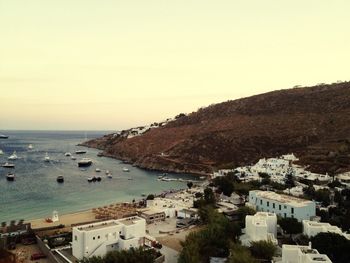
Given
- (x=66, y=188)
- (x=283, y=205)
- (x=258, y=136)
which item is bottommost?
(x=66, y=188)

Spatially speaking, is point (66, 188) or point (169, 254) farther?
point (66, 188)

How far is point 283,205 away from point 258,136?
169 ft

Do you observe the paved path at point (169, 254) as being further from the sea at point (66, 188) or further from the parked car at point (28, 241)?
the sea at point (66, 188)

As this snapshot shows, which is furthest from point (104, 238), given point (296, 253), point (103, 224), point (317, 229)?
point (317, 229)

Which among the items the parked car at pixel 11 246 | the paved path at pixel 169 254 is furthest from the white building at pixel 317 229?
the parked car at pixel 11 246

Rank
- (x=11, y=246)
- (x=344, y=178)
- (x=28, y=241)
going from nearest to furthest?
(x=11, y=246) < (x=28, y=241) < (x=344, y=178)

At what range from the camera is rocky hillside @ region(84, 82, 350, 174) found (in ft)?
231

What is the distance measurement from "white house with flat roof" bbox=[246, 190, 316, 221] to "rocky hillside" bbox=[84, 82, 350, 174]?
22.6m

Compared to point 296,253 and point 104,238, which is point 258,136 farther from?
point 296,253

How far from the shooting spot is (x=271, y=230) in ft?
92.8

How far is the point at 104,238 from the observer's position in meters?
24.4

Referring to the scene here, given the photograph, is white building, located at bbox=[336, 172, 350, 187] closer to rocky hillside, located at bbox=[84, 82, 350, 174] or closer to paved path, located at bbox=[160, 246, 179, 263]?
rocky hillside, located at bbox=[84, 82, 350, 174]

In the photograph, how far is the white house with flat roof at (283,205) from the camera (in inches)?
1249

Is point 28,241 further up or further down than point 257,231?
further down
